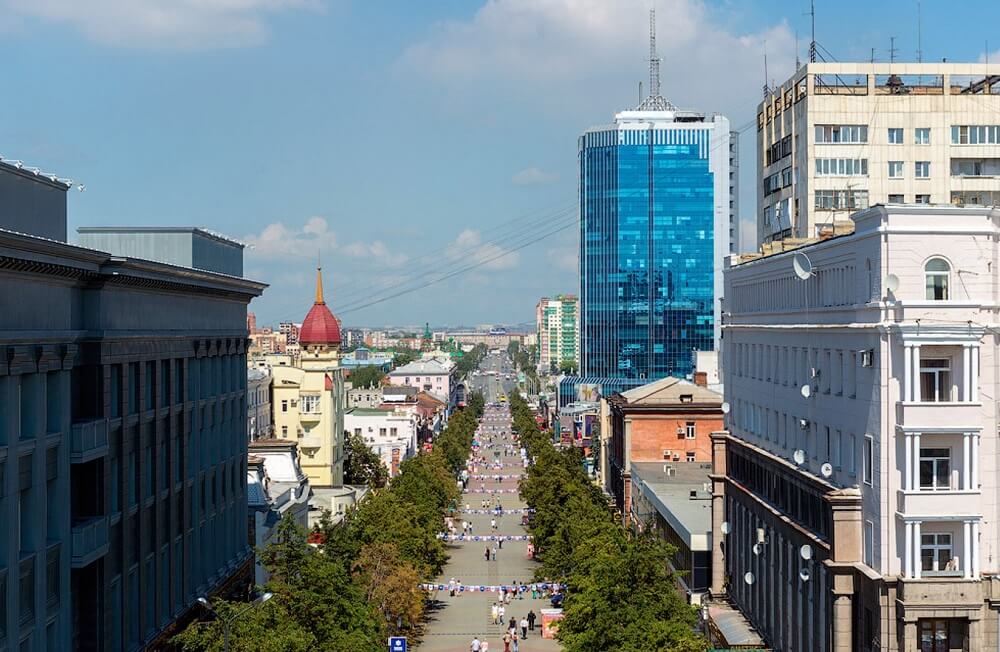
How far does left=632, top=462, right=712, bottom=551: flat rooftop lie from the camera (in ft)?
226

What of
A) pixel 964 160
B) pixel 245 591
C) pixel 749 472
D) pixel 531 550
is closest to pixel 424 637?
pixel 245 591

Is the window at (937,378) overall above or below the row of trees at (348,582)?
above

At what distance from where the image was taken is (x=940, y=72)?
68.1 m

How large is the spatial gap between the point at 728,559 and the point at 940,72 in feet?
91.7

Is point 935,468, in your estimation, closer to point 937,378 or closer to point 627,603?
point 937,378

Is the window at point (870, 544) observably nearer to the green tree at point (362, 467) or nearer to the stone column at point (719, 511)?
the stone column at point (719, 511)

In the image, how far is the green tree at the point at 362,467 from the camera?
5640 inches

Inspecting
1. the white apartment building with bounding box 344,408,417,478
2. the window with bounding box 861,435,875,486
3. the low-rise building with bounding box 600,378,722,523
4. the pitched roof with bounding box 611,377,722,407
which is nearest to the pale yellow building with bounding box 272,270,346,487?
the pitched roof with bounding box 611,377,722,407

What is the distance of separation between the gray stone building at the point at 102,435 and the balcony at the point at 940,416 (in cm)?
2580

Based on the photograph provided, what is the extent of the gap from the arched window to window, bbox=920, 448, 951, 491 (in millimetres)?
4725

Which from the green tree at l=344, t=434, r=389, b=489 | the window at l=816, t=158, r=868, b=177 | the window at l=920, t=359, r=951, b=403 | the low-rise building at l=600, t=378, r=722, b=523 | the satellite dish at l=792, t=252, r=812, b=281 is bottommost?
the green tree at l=344, t=434, r=389, b=489

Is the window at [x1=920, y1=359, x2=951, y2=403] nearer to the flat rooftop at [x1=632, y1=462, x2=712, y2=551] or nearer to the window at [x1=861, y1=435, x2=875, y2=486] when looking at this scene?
the window at [x1=861, y1=435, x2=875, y2=486]

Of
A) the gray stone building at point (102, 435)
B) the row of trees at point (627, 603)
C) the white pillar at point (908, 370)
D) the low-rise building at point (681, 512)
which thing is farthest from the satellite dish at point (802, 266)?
the gray stone building at point (102, 435)

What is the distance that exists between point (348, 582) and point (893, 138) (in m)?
37.2
